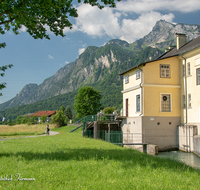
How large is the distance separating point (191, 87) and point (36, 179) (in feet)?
67.7

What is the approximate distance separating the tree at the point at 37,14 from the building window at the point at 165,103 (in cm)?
1628

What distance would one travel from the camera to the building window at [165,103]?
82.0 ft

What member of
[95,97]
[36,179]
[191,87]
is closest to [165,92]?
[191,87]

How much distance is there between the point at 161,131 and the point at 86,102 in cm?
4290

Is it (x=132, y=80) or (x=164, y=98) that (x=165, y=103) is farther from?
(x=132, y=80)

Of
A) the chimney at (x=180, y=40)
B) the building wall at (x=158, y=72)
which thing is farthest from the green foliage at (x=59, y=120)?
the chimney at (x=180, y=40)

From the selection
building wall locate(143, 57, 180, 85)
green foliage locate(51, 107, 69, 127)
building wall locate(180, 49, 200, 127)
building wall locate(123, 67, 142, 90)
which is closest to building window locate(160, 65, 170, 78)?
building wall locate(143, 57, 180, 85)

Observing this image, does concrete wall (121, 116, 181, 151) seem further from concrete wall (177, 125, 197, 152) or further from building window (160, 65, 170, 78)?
building window (160, 65, 170, 78)

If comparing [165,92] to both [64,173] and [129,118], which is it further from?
[64,173]

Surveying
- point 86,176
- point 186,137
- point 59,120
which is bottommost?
point 186,137

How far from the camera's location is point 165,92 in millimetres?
25109

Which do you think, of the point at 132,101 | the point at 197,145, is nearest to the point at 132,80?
the point at 132,101

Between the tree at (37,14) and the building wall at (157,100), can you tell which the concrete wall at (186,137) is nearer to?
the building wall at (157,100)

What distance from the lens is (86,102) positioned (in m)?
65.8
